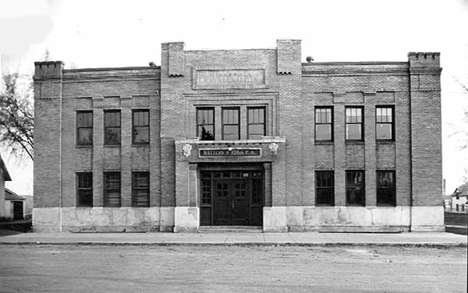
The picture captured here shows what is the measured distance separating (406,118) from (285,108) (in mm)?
4634

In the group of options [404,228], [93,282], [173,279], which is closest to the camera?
[93,282]

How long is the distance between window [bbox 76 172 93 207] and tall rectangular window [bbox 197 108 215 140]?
4749 mm

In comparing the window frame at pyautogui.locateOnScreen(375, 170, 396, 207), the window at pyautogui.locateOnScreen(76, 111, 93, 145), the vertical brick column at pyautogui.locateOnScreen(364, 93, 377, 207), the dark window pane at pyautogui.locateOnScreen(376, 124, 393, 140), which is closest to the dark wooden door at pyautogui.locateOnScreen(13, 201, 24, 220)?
the window at pyautogui.locateOnScreen(76, 111, 93, 145)

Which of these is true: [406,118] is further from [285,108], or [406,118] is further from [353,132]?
[285,108]

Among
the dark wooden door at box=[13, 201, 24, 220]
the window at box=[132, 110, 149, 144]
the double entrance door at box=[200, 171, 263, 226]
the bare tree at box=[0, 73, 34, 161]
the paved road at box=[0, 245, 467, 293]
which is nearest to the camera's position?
the bare tree at box=[0, 73, 34, 161]

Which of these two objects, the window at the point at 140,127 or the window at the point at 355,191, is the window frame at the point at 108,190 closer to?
the window at the point at 140,127

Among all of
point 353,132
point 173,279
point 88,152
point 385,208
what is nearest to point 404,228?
point 385,208

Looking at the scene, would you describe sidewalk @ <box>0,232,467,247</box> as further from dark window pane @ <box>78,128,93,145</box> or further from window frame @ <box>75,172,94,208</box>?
dark window pane @ <box>78,128,93,145</box>

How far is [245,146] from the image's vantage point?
2159 centimetres

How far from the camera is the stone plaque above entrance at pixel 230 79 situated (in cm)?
2219

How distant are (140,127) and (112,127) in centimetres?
112

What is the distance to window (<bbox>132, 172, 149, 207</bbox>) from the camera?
22.7 metres

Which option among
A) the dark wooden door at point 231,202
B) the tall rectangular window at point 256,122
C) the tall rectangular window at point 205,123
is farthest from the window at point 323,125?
the tall rectangular window at point 205,123

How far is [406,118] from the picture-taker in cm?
2211
